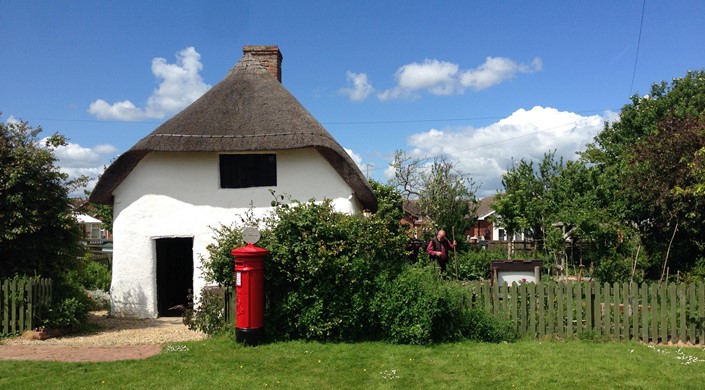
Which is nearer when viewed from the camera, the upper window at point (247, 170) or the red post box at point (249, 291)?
the red post box at point (249, 291)

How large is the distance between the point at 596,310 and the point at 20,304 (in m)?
10.1

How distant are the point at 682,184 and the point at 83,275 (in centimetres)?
1651

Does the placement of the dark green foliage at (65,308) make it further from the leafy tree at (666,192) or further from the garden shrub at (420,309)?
the leafy tree at (666,192)

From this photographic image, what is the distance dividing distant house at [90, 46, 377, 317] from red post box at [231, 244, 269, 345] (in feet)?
14.4

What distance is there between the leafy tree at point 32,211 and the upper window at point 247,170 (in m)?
3.42

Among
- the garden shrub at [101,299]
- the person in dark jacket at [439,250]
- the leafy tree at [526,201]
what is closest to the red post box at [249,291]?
the person in dark jacket at [439,250]

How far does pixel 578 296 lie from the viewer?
8.59 metres

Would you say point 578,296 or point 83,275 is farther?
point 83,275

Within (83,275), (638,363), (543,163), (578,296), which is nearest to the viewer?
(638,363)

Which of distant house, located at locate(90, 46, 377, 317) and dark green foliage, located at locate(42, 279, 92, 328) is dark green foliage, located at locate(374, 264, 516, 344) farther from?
dark green foliage, located at locate(42, 279, 92, 328)

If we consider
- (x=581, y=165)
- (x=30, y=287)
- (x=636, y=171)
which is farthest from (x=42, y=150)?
(x=581, y=165)

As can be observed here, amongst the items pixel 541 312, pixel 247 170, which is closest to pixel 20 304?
pixel 247 170

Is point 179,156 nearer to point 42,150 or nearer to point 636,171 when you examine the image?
point 42,150

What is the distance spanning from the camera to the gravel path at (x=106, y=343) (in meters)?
7.95
